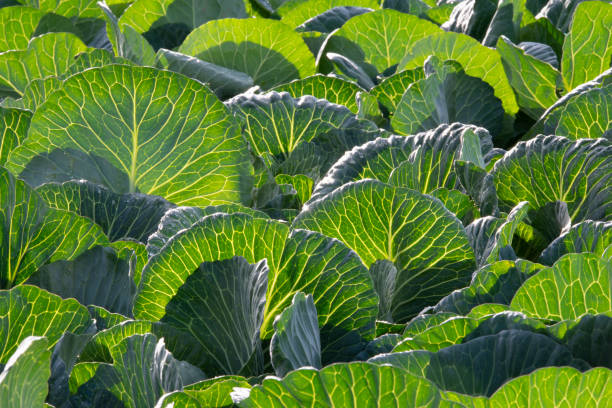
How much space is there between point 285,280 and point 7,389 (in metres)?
0.54

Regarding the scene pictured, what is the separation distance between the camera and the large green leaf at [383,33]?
8.68ft

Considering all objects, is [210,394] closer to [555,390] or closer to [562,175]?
[555,390]

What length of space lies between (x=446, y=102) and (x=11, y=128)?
1242mm

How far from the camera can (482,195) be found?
1673mm

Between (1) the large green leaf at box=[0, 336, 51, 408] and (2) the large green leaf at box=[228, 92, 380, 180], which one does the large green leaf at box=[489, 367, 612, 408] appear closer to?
(1) the large green leaf at box=[0, 336, 51, 408]

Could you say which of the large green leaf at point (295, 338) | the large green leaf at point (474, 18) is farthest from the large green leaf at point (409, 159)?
the large green leaf at point (474, 18)

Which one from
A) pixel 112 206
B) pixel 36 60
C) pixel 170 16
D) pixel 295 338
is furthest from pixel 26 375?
pixel 170 16

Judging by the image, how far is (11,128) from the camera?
1907 mm

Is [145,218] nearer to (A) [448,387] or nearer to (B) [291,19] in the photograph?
(A) [448,387]

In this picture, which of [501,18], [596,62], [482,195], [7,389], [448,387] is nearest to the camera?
[7,389]

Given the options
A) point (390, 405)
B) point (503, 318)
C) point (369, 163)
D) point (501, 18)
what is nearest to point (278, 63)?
point (501, 18)

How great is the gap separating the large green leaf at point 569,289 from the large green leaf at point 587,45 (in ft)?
4.24

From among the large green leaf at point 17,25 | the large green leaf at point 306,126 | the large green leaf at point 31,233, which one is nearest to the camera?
the large green leaf at point 31,233

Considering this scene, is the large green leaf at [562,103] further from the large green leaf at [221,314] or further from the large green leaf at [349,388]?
the large green leaf at [349,388]
